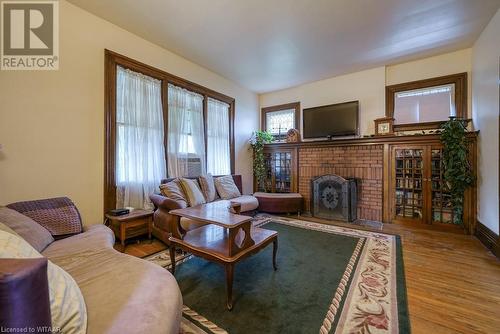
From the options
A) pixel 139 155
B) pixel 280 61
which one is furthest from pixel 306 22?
pixel 139 155

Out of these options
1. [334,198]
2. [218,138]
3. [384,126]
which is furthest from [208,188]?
[384,126]

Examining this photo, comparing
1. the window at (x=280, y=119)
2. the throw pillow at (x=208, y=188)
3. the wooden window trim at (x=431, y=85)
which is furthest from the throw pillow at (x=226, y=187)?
the wooden window trim at (x=431, y=85)

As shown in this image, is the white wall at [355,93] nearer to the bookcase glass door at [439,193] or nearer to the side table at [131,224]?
the bookcase glass door at [439,193]

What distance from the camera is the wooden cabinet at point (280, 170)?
187 inches

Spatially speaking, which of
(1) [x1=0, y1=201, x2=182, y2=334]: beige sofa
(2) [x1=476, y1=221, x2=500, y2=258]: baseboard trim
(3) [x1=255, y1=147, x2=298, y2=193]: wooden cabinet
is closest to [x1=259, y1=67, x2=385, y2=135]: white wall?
(3) [x1=255, y1=147, x2=298, y2=193]: wooden cabinet

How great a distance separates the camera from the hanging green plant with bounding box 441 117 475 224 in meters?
3.01

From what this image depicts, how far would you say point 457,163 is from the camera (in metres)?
3.03

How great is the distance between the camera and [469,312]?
1501mm

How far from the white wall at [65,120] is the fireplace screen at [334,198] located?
3.58 meters

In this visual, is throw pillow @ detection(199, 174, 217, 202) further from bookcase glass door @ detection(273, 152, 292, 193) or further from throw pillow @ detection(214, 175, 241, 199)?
bookcase glass door @ detection(273, 152, 292, 193)

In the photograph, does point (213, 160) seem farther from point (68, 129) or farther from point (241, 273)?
point (241, 273)

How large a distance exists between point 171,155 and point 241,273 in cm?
224

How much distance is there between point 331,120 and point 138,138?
358cm

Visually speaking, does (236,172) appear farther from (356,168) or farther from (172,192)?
(356,168)
